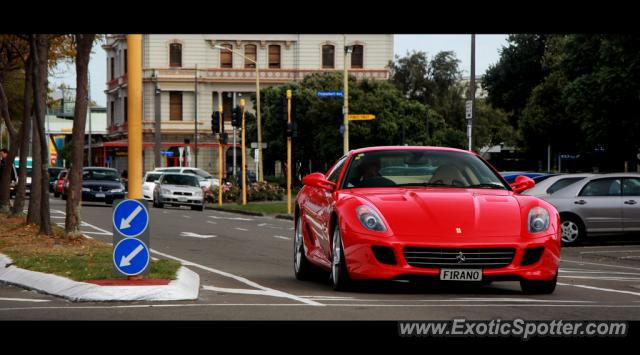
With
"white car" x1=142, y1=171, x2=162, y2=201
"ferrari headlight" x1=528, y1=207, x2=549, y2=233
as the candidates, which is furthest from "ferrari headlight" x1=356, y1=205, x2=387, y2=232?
"white car" x1=142, y1=171, x2=162, y2=201

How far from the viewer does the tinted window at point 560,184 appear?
26.3 metres

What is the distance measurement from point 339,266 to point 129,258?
2.16m

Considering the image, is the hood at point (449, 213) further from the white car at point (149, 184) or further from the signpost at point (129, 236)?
the white car at point (149, 184)

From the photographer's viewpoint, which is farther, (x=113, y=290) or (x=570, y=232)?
(x=570, y=232)

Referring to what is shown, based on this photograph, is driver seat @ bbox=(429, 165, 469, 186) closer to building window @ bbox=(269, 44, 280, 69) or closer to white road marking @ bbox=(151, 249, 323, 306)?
white road marking @ bbox=(151, 249, 323, 306)

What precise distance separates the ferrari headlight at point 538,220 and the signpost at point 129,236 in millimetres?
3834

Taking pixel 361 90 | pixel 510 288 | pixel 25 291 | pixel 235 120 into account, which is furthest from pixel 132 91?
pixel 361 90

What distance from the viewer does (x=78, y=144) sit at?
21.8 metres

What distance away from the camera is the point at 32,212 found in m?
A: 26.8

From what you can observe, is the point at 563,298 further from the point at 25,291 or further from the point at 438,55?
the point at 438,55

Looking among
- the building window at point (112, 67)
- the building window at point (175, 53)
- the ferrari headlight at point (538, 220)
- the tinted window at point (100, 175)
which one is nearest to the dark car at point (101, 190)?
the tinted window at point (100, 175)

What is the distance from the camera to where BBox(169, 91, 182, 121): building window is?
105438 millimetres

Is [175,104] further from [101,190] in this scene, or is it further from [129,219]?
[129,219]

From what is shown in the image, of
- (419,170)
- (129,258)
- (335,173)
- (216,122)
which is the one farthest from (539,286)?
(216,122)
